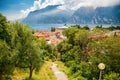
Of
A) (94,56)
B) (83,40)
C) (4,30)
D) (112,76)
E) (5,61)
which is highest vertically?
(4,30)

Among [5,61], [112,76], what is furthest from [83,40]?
[5,61]

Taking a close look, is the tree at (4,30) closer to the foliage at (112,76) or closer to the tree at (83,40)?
the foliage at (112,76)

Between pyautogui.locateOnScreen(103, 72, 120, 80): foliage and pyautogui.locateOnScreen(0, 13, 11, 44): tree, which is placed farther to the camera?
pyautogui.locateOnScreen(0, 13, 11, 44): tree

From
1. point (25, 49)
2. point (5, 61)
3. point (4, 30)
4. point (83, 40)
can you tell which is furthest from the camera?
point (83, 40)

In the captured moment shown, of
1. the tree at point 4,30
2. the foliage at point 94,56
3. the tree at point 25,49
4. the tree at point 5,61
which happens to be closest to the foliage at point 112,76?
the foliage at point 94,56

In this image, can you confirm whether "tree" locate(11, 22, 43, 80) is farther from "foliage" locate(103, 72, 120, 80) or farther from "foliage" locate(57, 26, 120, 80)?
"foliage" locate(103, 72, 120, 80)

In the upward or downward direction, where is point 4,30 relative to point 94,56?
upward

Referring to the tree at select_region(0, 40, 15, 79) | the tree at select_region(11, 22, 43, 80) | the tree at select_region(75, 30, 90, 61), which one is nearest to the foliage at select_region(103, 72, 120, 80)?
the tree at select_region(11, 22, 43, 80)

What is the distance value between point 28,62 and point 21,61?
77 centimetres

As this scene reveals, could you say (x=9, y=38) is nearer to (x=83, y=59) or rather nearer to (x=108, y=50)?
(x=108, y=50)

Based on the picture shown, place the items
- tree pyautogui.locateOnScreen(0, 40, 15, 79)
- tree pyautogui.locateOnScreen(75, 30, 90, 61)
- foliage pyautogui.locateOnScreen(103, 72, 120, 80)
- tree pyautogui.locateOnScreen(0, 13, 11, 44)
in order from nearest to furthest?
1. tree pyautogui.locateOnScreen(0, 40, 15, 79)
2. foliage pyautogui.locateOnScreen(103, 72, 120, 80)
3. tree pyautogui.locateOnScreen(0, 13, 11, 44)
4. tree pyautogui.locateOnScreen(75, 30, 90, 61)

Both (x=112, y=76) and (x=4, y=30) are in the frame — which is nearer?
(x=112, y=76)

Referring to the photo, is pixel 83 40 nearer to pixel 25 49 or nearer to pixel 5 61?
pixel 25 49

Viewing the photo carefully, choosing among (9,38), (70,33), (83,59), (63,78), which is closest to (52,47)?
(70,33)
